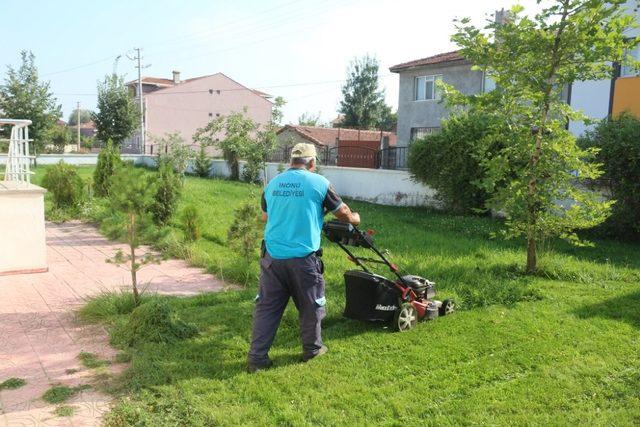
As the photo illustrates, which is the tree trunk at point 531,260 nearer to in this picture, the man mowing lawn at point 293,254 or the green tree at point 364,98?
the man mowing lawn at point 293,254

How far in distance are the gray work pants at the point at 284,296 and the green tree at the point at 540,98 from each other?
12.0ft

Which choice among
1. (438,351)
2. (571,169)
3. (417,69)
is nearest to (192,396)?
(438,351)

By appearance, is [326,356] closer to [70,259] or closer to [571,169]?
[571,169]

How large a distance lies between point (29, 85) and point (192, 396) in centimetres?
3211

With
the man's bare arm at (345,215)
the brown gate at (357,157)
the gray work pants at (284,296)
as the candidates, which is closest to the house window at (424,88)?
the brown gate at (357,157)

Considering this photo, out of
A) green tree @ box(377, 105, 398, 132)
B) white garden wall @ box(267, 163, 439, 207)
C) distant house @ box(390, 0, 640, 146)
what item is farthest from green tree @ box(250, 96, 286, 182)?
green tree @ box(377, 105, 398, 132)

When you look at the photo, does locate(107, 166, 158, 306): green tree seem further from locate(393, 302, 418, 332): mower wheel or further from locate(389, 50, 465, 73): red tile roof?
locate(389, 50, 465, 73): red tile roof

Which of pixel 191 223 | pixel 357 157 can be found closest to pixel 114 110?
pixel 357 157

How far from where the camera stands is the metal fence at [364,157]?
2131 centimetres

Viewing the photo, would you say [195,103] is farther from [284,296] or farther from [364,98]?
[284,296]

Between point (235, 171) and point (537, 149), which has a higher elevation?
point (537, 149)

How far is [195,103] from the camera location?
2071 inches

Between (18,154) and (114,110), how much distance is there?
30282 mm

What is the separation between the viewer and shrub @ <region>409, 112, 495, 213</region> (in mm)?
13656
